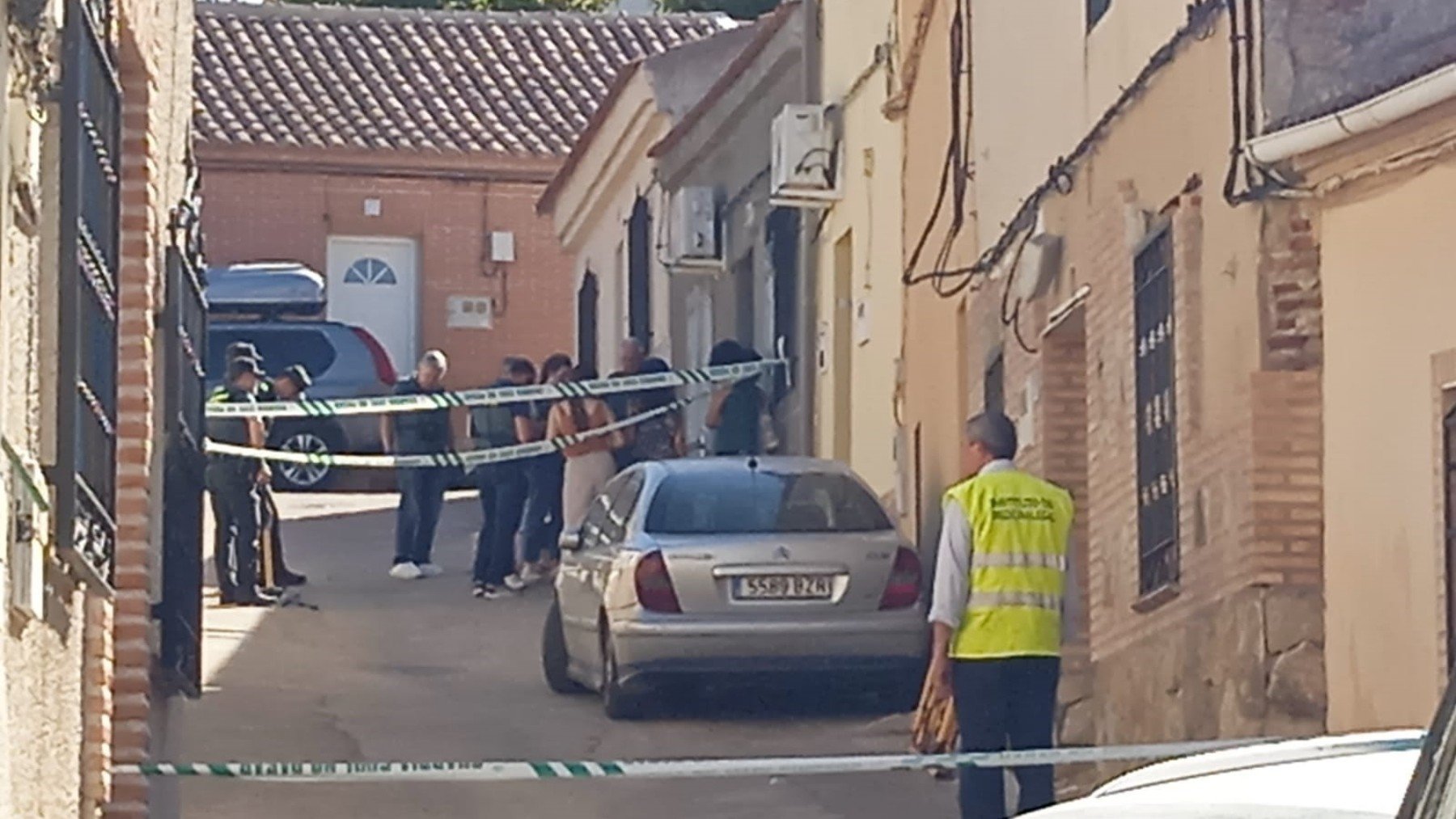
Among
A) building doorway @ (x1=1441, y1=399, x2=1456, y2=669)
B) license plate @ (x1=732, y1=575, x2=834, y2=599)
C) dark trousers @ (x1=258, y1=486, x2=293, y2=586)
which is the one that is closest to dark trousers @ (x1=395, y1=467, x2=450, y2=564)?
dark trousers @ (x1=258, y1=486, x2=293, y2=586)

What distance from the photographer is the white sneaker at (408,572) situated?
24.0 metres

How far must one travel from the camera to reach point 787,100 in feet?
76.1

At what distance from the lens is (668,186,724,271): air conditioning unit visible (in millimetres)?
24969

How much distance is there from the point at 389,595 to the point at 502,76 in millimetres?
17567

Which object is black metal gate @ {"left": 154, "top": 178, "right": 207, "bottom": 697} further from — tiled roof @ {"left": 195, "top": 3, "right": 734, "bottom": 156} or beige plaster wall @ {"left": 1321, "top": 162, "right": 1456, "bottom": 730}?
tiled roof @ {"left": 195, "top": 3, "right": 734, "bottom": 156}

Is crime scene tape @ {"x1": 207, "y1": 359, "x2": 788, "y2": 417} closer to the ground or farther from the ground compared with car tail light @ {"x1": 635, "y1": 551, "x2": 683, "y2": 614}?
farther from the ground

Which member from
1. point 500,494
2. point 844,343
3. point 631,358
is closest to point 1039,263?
point 844,343

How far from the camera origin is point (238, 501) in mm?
21344

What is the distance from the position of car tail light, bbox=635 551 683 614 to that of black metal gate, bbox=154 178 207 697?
219cm

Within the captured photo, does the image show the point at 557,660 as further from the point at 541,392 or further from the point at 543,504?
the point at 541,392

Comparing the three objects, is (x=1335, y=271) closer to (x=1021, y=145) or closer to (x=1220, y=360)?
(x=1220, y=360)

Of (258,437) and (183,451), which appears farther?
(258,437)

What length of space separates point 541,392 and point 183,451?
30.1 ft

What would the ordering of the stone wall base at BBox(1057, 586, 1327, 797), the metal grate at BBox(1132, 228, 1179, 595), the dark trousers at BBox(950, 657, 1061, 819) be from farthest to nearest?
the metal grate at BBox(1132, 228, 1179, 595) → the dark trousers at BBox(950, 657, 1061, 819) → the stone wall base at BBox(1057, 586, 1327, 797)
